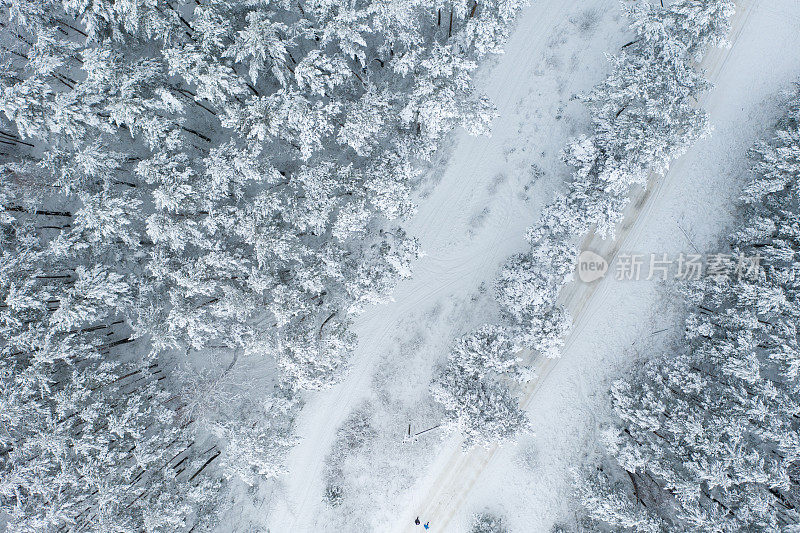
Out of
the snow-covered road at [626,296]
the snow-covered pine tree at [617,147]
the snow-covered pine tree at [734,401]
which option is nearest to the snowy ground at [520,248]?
the snow-covered road at [626,296]

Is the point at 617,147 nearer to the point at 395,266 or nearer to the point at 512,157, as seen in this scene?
Answer: the point at 512,157

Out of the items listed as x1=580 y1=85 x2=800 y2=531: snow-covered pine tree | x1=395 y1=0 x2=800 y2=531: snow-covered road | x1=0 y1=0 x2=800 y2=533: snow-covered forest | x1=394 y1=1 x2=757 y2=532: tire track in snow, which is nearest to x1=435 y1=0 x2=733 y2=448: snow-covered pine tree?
x1=0 y1=0 x2=800 y2=533: snow-covered forest

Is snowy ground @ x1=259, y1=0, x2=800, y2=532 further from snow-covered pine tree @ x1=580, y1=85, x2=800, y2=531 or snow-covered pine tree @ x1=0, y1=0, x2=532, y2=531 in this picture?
snow-covered pine tree @ x1=0, y1=0, x2=532, y2=531

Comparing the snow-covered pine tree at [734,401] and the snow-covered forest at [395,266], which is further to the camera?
the snow-covered pine tree at [734,401]

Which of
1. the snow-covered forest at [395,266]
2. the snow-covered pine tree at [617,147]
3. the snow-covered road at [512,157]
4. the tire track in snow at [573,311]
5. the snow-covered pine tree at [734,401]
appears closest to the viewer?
the snow-covered forest at [395,266]

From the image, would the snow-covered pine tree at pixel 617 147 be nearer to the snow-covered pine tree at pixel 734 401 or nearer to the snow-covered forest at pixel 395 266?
the snow-covered forest at pixel 395 266

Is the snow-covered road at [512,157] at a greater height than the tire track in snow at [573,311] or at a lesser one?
greater
